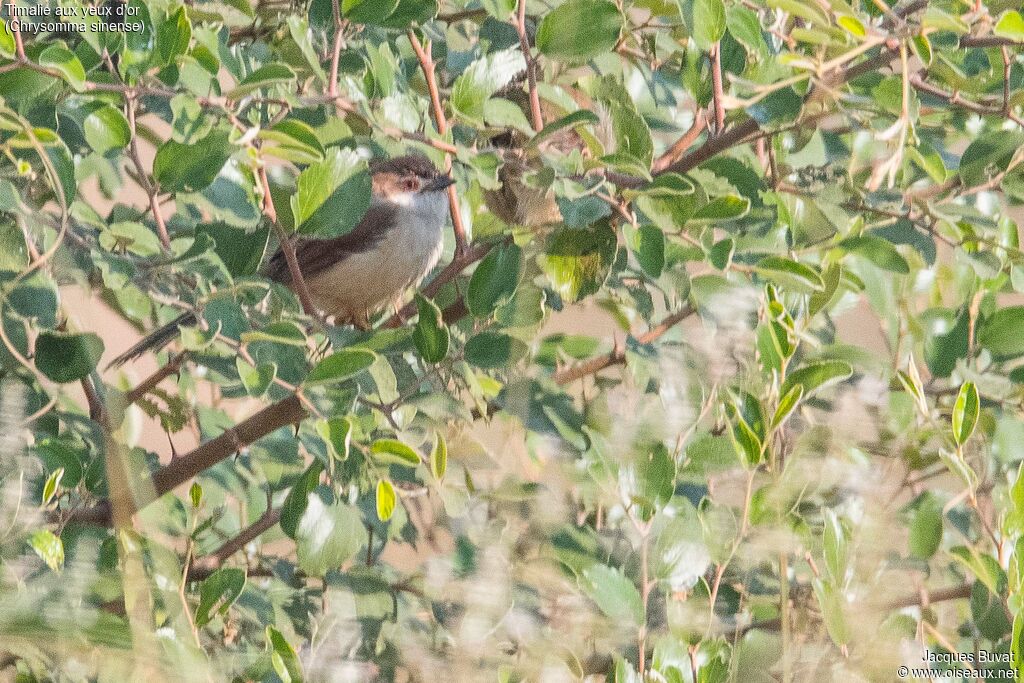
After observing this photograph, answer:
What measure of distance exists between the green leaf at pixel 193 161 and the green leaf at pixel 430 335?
1.21 ft

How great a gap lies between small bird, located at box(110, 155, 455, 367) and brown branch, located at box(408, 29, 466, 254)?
4.99 feet

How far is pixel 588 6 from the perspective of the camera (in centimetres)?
195

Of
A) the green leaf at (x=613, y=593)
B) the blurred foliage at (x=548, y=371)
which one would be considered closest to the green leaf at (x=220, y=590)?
the blurred foliage at (x=548, y=371)

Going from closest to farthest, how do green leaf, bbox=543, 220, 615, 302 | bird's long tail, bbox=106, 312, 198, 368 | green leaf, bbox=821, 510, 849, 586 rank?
green leaf, bbox=821, 510, 849, 586, green leaf, bbox=543, 220, 615, 302, bird's long tail, bbox=106, 312, 198, 368

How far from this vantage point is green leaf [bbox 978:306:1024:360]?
216 cm

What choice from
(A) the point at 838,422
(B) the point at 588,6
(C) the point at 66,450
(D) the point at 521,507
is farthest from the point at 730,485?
(C) the point at 66,450

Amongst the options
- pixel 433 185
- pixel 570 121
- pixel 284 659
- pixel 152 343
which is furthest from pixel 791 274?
pixel 433 185

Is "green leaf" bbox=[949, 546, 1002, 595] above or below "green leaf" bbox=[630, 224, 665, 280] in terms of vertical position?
below

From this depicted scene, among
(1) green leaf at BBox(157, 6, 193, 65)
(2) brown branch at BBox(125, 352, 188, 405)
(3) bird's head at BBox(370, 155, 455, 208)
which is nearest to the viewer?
(1) green leaf at BBox(157, 6, 193, 65)

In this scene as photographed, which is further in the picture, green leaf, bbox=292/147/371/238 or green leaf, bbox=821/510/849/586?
green leaf, bbox=292/147/371/238

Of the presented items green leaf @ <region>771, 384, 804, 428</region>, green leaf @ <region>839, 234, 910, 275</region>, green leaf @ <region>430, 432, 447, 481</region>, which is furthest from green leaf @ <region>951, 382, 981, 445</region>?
green leaf @ <region>430, 432, 447, 481</region>

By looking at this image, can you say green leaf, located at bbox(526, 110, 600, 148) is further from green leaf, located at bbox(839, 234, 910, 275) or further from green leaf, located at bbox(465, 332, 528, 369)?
green leaf, located at bbox(839, 234, 910, 275)

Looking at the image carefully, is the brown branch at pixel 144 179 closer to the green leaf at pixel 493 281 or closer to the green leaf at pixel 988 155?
the green leaf at pixel 493 281

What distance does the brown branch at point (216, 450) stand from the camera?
2.03 metres
